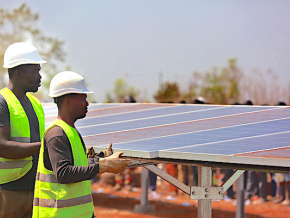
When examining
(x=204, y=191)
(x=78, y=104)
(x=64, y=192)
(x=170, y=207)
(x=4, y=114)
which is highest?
(x=78, y=104)

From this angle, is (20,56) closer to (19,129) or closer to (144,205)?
(19,129)

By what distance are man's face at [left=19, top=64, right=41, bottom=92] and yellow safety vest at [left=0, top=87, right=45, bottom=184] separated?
0.45 ft

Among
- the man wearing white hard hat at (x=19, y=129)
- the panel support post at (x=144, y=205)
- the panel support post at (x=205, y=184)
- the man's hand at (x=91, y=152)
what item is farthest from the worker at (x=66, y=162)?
the panel support post at (x=144, y=205)

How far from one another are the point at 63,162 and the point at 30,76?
3.79 feet

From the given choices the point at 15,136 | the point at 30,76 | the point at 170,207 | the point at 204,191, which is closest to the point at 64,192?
the point at 15,136

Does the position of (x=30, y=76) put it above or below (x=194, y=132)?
above

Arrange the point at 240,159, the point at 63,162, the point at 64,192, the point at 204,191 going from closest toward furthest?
the point at 63,162, the point at 64,192, the point at 240,159, the point at 204,191

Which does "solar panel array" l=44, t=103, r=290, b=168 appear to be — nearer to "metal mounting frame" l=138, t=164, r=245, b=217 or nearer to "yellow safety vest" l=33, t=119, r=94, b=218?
"metal mounting frame" l=138, t=164, r=245, b=217

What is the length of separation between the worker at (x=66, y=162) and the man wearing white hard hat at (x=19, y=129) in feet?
2.07

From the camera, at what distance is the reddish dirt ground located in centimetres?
1205

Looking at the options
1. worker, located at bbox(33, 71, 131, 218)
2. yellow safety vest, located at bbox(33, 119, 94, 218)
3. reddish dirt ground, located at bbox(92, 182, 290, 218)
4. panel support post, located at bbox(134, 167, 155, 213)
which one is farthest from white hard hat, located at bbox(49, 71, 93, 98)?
panel support post, located at bbox(134, 167, 155, 213)

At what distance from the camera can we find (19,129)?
4.32 metres

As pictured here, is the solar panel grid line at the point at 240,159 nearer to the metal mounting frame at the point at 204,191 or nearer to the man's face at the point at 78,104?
the metal mounting frame at the point at 204,191

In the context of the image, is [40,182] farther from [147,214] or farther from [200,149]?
[147,214]
